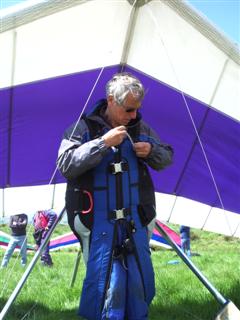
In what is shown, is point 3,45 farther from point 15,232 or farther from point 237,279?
point 15,232

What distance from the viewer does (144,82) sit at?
346 cm

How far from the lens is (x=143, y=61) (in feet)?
10.8

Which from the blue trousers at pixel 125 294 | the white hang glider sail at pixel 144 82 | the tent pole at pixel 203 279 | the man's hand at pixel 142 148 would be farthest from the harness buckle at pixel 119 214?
the white hang glider sail at pixel 144 82

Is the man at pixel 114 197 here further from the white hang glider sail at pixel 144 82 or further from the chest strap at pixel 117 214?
the white hang glider sail at pixel 144 82

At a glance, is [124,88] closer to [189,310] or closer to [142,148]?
[142,148]

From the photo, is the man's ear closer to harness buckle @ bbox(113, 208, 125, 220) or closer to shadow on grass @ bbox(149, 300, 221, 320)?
harness buckle @ bbox(113, 208, 125, 220)

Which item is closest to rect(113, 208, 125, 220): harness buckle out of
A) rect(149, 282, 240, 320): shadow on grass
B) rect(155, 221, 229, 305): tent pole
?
rect(155, 221, 229, 305): tent pole

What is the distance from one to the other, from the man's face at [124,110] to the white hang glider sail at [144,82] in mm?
696

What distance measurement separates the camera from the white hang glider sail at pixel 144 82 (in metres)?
2.82

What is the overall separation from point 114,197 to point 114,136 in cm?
34

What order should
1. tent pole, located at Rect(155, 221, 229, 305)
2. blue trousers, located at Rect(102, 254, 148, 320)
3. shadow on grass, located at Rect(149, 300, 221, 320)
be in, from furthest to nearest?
shadow on grass, located at Rect(149, 300, 221, 320) < tent pole, located at Rect(155, 221, 229, 305) < blue trousers, located at Rect(102, 254, 148, 320)

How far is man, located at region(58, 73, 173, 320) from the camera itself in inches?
90.4

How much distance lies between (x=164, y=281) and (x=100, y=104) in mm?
2412

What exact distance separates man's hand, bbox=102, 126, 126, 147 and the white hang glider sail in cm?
87
